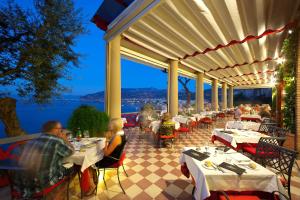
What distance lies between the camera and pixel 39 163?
1.67 metres

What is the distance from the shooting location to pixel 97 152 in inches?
99.8

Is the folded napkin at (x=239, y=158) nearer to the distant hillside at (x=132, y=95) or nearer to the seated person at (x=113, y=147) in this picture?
the seated person at (x=113, y=147)

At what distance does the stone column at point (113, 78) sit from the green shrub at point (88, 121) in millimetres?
1318

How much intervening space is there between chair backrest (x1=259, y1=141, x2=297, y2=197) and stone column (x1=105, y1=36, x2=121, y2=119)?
395 centimetres

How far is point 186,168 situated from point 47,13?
3.97m

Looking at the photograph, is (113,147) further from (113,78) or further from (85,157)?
(113,78)

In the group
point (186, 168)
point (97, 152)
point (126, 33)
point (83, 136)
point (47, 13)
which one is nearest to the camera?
point (186, 168)

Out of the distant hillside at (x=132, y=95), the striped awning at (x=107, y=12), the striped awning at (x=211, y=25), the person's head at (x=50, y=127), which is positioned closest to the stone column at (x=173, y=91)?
the distant hillside at (x=132, y=95)

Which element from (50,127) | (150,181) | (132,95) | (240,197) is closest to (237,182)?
(240,197)

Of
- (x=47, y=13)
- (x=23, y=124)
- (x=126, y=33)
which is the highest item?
(x=126, y=33)

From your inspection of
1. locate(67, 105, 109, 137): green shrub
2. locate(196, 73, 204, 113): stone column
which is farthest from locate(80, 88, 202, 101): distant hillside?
locate(67, 105, 109, 137): green shrub

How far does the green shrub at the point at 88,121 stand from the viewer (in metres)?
3.27

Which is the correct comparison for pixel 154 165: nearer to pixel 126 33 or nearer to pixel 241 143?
pixel 241 143

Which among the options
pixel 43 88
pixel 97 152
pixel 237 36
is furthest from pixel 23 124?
pixel 237 36
